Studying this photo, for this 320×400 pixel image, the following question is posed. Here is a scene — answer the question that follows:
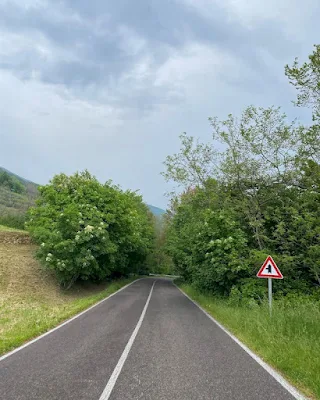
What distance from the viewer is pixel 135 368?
21.4 ft

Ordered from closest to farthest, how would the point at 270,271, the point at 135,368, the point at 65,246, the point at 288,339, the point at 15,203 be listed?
the point at 135,368 → the point at 288,339 → the point at 270,271 → the point at 65,246 → the point at 15,203

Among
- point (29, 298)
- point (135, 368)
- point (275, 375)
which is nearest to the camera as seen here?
point (275, 375)

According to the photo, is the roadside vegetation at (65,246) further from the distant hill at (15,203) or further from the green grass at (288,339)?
the distant hill at (15,203)

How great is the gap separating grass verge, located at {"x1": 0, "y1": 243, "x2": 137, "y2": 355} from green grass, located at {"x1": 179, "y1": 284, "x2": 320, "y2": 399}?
5855 millimetres

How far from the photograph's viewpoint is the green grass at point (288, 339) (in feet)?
19.4

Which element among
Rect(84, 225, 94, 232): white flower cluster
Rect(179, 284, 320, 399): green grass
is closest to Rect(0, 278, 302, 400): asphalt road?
Rect(179, 284, 320, 399): green grass

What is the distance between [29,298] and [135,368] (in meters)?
16.4

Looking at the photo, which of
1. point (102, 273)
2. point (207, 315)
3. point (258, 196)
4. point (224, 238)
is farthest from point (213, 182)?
point (102, 273)

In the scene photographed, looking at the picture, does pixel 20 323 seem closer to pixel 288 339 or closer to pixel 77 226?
pixel 288 339

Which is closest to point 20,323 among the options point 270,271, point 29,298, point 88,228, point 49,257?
point 270,271

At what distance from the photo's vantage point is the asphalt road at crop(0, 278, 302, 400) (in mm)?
5168

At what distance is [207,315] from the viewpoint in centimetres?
1502

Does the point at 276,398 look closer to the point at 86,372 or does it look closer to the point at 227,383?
the point at 227,383

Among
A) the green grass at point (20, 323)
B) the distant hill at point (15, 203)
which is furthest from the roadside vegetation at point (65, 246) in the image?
the distant hill at point (15, 203)
